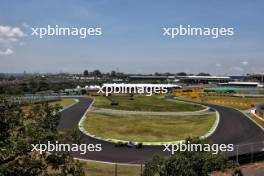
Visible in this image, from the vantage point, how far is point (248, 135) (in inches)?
2079

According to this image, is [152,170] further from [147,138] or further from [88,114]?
[88,114]

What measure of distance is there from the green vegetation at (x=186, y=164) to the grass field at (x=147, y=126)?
31.5m

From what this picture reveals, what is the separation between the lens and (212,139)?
49781mm

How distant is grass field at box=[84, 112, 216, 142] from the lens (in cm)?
5238

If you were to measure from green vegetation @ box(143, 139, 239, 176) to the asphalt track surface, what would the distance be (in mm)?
18563

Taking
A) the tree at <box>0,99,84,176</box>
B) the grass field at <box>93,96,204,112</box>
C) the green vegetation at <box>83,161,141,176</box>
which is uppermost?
the tree at <box>0,99,84,176</box>

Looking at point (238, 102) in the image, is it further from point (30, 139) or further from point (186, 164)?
point (30, 139)

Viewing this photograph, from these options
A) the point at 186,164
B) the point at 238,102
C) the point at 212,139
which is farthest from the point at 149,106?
the point at 186,164

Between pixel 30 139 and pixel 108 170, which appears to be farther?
pixel 108 170

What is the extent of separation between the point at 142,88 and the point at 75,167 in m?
137

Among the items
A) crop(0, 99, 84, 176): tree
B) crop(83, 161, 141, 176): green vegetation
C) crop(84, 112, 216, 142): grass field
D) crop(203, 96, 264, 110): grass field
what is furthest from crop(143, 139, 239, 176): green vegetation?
crop(203, 96, 264, 110): grass field

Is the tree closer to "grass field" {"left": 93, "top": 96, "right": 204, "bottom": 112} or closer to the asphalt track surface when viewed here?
the asphalt track surface

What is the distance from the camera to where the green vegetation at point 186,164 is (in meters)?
16.9

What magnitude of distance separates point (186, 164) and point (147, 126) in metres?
44.0
